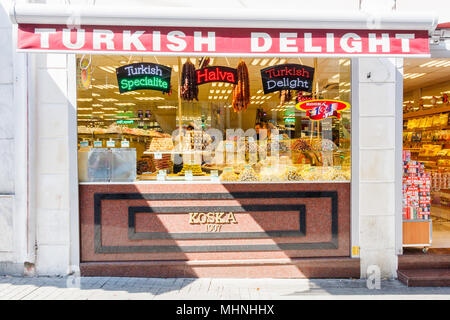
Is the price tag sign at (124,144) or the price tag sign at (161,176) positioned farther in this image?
the price tag sign at (124,144)

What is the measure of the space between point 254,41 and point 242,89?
6.53 ft

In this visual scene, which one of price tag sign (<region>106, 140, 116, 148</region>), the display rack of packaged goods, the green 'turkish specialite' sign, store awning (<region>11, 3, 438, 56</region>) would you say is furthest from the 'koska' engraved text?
the display rack of packaged goods

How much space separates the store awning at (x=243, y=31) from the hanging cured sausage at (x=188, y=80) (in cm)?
192

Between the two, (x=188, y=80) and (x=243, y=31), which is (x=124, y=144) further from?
(x=243, y=31)

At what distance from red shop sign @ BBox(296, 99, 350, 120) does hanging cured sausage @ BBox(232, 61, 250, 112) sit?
90cm

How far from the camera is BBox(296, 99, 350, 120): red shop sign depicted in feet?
17.8

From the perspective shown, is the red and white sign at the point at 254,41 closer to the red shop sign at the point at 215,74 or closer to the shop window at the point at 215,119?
the shop window at the point at 215,119

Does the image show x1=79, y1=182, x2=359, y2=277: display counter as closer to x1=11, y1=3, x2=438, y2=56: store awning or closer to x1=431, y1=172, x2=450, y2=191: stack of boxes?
x1=11, y1=3, x2=438, y2=56: store awning

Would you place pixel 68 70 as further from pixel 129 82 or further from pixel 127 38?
pixel 127 38

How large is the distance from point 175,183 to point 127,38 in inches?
83.8

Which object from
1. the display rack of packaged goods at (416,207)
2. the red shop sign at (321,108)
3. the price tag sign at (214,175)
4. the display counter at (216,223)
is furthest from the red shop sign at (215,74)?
the display rack of packaged goods at (416,207)

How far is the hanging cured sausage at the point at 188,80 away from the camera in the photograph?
5750mm

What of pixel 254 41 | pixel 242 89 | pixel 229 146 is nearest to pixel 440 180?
pixel 229 146

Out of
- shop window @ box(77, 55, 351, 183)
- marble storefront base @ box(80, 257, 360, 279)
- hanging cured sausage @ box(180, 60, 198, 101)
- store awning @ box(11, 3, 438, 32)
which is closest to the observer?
store awning @ box(11, 3, 438, 32)
